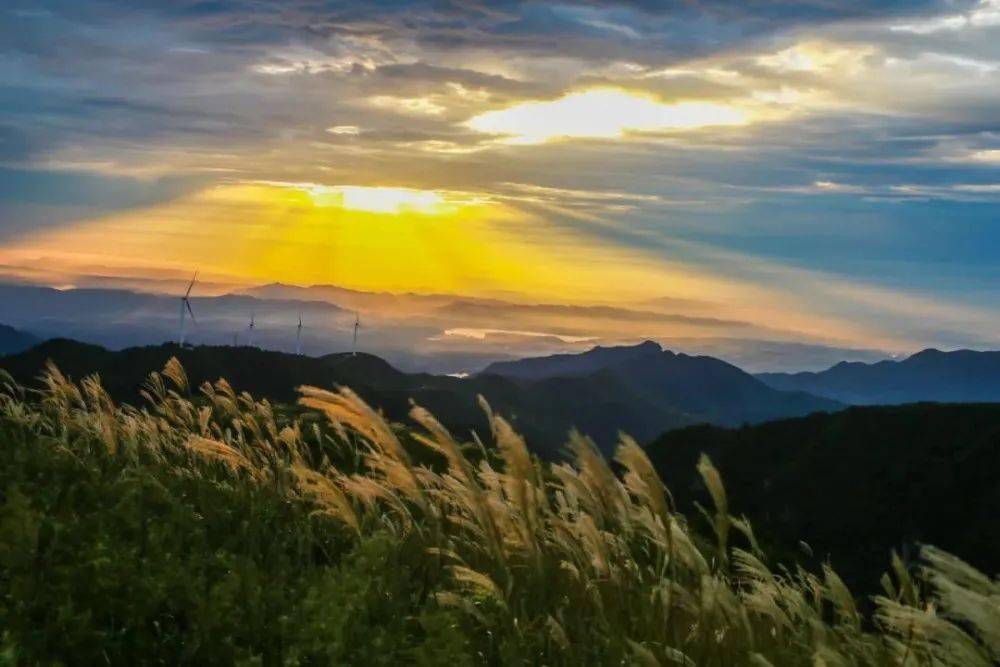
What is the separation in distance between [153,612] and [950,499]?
3946 inches

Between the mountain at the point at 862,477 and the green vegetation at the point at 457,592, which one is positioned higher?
the green vegetation at the point at 457,592

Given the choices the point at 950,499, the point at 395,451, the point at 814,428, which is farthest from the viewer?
the point at 814,428

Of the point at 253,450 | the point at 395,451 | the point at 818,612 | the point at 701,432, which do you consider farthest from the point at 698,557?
the point at 701,432

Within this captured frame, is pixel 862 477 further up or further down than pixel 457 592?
further down

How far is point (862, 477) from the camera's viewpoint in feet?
358

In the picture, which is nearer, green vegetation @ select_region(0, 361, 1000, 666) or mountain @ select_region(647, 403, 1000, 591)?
green vegetation @ select_region(0, 361, 1000, 666)

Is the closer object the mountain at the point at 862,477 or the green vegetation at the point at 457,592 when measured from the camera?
the green vegetation at the point at 457,592

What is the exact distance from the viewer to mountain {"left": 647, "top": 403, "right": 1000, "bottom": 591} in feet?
295

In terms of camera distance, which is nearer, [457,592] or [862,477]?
[457,592]

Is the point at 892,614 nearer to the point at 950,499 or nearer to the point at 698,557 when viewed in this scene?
the point at 698,557

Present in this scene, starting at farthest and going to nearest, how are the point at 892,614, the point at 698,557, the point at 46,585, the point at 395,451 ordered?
the point at 395,451 < the point at 698,557 < the point at 46,585 < the point at 892,614

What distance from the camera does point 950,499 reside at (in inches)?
3789

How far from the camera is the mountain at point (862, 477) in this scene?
90.1 m

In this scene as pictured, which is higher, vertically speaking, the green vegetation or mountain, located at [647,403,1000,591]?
the green vegetation
